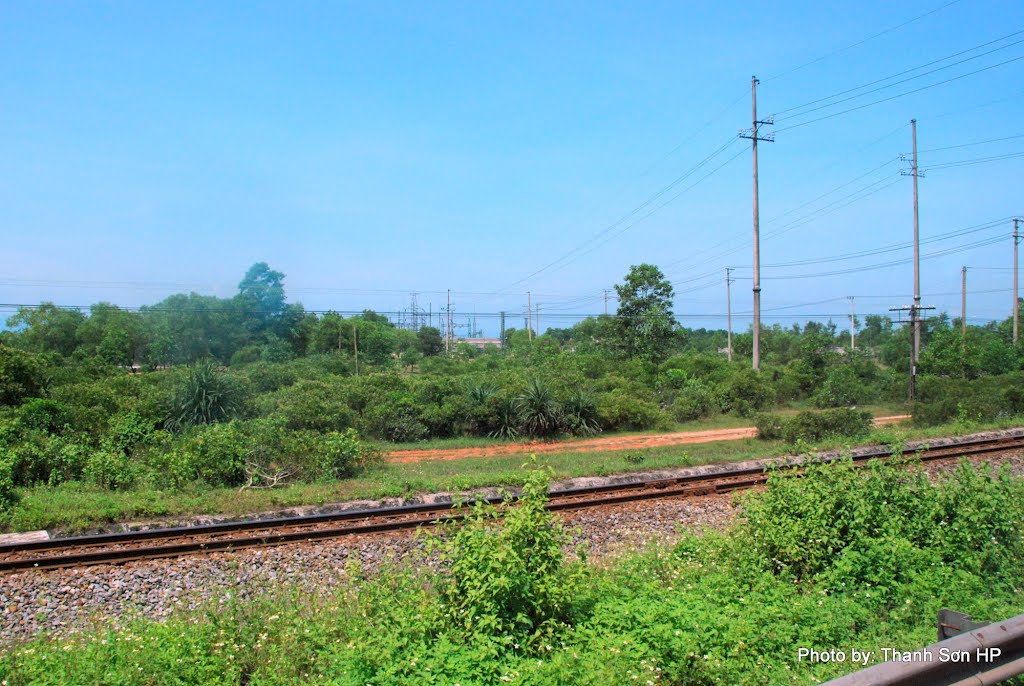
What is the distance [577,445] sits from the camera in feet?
64.6

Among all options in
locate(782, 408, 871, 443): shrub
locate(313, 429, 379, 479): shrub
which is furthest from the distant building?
locate(313, 429, 379, 479): shrub

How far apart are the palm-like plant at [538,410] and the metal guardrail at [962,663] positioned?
681 inches

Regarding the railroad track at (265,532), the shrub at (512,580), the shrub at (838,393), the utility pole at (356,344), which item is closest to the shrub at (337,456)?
the railroad track at (265,532)

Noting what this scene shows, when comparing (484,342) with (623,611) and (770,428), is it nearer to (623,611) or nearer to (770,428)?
(770,428)

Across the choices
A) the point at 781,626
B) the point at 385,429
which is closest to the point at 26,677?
the point at 781,626

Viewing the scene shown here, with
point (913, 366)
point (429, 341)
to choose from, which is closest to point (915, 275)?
point (913, 366)

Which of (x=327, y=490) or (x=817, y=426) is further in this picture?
(x=817, y=426)

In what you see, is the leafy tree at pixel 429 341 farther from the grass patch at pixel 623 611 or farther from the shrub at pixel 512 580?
the shrub at pixel 512 580

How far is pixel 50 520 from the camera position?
10.5 meters

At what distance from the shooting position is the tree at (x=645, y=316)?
35.1 meters

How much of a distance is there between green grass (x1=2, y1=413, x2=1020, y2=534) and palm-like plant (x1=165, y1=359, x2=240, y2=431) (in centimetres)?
472

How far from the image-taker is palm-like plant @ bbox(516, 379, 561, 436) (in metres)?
20.8

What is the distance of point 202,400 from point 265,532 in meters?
9.19

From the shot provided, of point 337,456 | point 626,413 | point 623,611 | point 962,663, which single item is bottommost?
point 337,456
